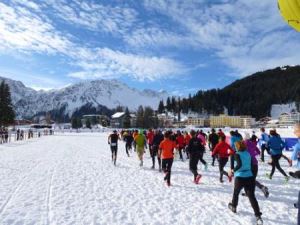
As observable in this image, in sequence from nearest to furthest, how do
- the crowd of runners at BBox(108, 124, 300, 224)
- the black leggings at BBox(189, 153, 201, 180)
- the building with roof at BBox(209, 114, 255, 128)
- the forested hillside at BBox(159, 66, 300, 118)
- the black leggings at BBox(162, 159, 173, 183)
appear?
the crowd of runners at BBox(108, 124, 300, 224), the black leggings at BBox(162, 159, 173, 183), the black leggings at BBox(189, 153, 201, 180), the building with roof at BBox(209, 114, 255, 128), the forested hillside at BBox(159, 66, 300, 118)

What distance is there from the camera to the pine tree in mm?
78562

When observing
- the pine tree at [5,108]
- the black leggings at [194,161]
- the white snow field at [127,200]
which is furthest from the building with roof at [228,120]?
the black leggings at [194,161]

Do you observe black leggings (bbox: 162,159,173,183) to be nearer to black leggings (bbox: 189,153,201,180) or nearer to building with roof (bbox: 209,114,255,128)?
black leggings (bbox: 189,153,201,180)

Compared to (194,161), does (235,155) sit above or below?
above

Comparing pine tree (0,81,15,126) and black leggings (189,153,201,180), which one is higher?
pine tree (0,81,15,126)

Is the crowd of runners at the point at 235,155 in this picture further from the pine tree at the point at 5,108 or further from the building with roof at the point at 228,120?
the building with roof at the point at 228,120

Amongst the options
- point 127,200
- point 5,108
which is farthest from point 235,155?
point 5,108

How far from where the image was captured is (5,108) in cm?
7944

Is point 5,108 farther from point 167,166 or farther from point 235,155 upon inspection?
point 235,155

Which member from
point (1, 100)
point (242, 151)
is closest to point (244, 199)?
point (242, 151)

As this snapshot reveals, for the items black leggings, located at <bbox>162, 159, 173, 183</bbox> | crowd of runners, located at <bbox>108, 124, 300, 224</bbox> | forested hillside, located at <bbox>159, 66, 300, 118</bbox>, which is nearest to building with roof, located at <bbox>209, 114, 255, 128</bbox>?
forested hillside, located at <bbox>159, 66, 300, 118</bbox>

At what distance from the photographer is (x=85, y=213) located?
8.22 m

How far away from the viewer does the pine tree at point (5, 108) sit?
78.6m

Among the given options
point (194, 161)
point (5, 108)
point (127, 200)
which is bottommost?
point (127, 200)
